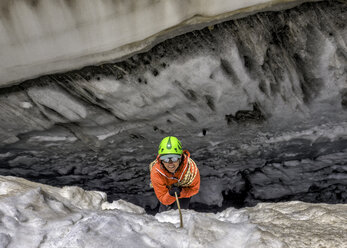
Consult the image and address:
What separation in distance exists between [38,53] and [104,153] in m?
1.46

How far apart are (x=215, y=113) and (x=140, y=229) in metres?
1.62

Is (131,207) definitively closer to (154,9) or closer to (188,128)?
(188,128)

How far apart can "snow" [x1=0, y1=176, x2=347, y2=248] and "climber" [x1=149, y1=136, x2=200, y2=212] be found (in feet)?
2.17

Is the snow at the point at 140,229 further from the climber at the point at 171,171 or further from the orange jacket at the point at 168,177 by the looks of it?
the orange jacket at the point at 168,177

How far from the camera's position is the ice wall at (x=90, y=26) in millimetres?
2010

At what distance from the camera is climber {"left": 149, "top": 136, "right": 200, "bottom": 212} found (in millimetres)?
2148

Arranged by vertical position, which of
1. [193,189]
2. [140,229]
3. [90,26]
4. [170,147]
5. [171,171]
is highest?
[90,26]

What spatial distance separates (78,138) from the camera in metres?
3.10

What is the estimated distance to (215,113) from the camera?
270cm

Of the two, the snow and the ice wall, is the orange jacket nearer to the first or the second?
the snow

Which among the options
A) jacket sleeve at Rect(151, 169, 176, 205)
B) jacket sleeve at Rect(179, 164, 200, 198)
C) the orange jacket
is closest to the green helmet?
the orange jacket

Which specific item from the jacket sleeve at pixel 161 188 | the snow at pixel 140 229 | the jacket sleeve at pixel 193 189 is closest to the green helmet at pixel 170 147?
the jacket sleeve at pixel 161 188

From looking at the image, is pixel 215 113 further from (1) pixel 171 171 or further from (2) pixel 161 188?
(2) pixel 161 188

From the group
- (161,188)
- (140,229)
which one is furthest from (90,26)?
(140,229)
